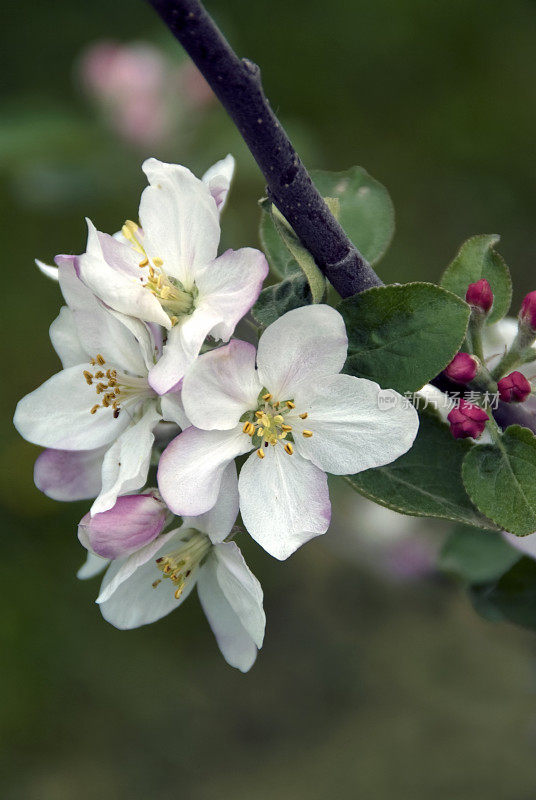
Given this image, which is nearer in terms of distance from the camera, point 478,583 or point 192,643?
point 478,583

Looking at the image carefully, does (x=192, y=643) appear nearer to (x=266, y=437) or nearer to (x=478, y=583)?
(x=478, y=583)

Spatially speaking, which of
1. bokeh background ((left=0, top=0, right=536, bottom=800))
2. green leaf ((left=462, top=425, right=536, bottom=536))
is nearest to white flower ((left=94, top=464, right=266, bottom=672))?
green leaf ((left=462, top=425, right=536, bottom=536))

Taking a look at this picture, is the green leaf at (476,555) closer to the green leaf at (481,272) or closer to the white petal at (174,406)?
the green leaf at (481,272)

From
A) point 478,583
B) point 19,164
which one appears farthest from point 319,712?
point 19,164

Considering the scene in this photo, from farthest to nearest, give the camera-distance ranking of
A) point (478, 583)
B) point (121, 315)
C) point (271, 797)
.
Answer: point (271, 797) → point (478, 583) → point (121, 315)

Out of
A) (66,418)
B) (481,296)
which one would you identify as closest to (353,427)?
(481,296)

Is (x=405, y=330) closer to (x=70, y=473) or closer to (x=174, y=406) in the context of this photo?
(x=174, y=406)
